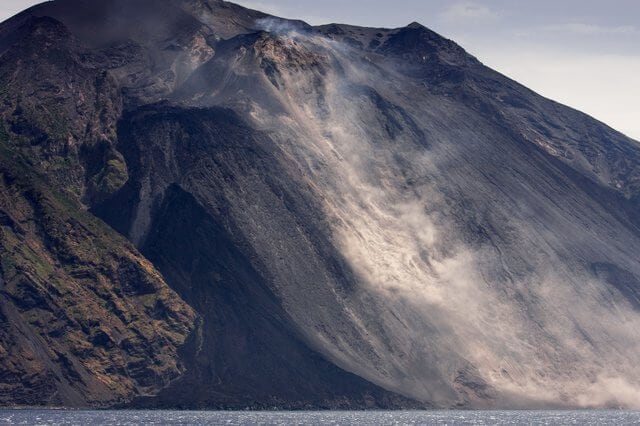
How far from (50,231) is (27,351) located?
3387 cm

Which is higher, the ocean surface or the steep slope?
the steep slope

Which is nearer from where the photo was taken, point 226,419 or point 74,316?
point 226,419

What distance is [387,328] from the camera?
19825 cm

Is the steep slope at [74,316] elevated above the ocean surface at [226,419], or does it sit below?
above

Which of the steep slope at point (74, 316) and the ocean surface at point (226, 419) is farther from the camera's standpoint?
the steep slope at point (74, 316)

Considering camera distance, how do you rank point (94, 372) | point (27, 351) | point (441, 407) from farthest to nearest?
point (441, 407), point (94, 372), point (27, 351)

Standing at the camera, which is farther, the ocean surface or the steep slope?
the steep slope

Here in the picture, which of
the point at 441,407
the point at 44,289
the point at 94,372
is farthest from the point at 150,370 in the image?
the point at 441,407

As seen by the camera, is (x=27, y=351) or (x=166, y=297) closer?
(x=27, y=351)

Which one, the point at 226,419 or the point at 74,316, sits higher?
the point at 74,316

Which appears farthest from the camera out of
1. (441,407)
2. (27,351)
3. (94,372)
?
(441,407)

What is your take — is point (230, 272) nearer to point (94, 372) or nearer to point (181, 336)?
point (181, 336)

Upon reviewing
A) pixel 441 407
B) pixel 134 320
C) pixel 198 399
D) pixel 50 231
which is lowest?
pixel 441 407

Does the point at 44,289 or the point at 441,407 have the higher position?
the point at 44,289
